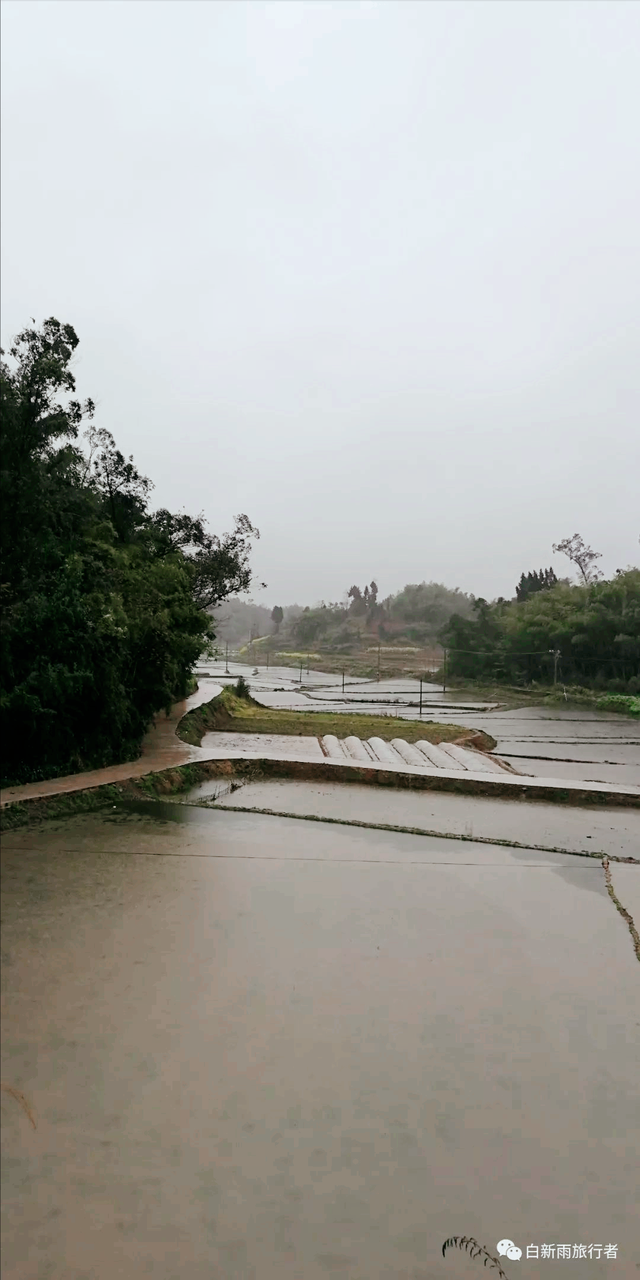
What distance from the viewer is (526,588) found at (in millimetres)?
38625

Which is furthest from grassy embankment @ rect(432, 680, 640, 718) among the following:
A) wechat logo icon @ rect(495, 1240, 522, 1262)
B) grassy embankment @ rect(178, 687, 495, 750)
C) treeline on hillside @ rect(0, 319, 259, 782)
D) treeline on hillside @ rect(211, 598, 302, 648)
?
treeline on hillside @ rect(211, 598, 302, 648)

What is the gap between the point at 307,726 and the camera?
459 inches

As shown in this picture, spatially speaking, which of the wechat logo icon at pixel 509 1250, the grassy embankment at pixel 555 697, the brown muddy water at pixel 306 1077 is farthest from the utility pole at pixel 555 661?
the wechat logo icon at pixel 509 1250

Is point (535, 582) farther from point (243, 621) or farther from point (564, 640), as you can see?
point (243, 621)

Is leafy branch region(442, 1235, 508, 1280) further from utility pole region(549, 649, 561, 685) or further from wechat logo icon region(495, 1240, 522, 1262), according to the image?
utility pole region(549, 649, 561, 685)

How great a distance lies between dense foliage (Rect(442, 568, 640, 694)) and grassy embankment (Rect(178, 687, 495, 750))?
38.9 feet

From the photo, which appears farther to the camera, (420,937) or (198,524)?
(198,524)

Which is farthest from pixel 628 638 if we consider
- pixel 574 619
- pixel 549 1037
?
pixel 549 1037

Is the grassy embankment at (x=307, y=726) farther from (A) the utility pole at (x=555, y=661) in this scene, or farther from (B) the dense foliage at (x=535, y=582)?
(B) the dense foliage at (x=535, y=582)

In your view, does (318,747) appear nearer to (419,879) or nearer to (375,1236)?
(419,879)

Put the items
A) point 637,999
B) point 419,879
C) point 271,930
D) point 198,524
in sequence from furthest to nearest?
point 198,524, point 419,879, point 271,930, point 637,999

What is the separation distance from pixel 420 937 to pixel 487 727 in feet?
41.7

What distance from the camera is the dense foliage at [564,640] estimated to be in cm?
2358

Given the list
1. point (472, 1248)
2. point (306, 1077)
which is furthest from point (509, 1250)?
point (306, 1077)
